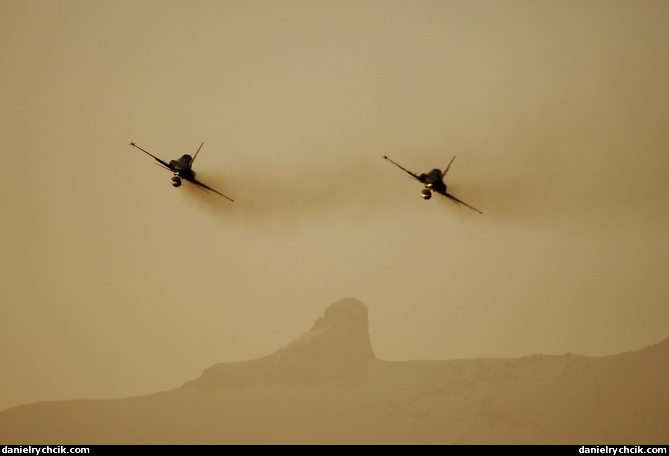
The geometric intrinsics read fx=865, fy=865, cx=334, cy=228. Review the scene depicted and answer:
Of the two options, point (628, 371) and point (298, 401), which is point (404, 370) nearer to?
point (298, 401)
